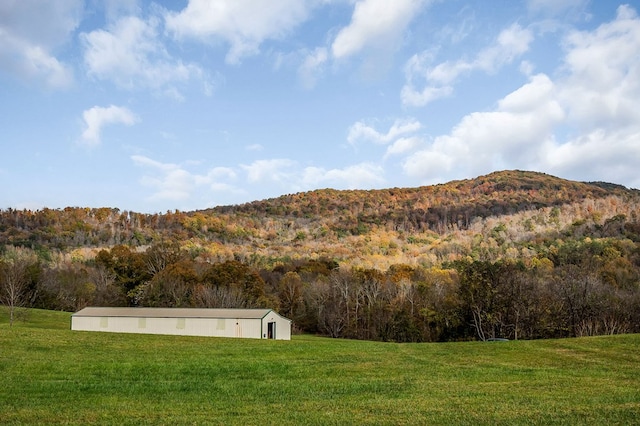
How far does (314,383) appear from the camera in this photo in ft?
67.1

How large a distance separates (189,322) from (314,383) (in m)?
34.4

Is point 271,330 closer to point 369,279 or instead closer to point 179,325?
point 179,325

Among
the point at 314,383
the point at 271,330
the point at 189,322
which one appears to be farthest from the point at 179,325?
the point at 314,383

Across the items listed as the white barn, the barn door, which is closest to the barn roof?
the white barn

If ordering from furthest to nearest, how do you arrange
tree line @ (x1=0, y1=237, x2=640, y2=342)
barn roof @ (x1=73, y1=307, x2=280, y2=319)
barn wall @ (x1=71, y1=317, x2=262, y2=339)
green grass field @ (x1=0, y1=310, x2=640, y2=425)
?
1. tree line @ (x1=0, y1=237, x2=640, y2=342)
2. barn roof @ (x1=73, y1=307, x2=280, y2=319)
3. barn wall @ (x1=71, y1=317, x2=262, y2=339)
4. green grass field @ (x1=0, y1=310, x2=640, y2=425)

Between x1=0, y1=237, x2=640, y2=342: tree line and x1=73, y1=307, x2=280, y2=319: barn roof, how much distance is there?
8.22m

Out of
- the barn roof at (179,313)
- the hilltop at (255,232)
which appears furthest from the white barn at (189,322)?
the hilltop at (255,232)

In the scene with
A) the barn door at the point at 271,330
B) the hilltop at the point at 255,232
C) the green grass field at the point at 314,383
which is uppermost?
the hilltop at the point at 255,232

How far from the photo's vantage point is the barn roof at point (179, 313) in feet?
171

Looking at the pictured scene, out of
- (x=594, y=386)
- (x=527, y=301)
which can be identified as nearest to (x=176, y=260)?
(x=527, y=301)

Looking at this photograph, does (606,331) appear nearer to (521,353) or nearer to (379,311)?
(379,311)

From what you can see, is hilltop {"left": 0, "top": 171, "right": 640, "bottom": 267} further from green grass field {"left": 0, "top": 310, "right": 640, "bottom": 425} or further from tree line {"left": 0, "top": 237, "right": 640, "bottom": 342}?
green grass field {"left": 0, "top": 310, "right": 640, "bottom": 425}

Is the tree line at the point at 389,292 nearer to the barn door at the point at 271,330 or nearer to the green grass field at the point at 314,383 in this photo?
the barn door at the point at 271,330

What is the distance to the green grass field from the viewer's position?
46.5 feet
